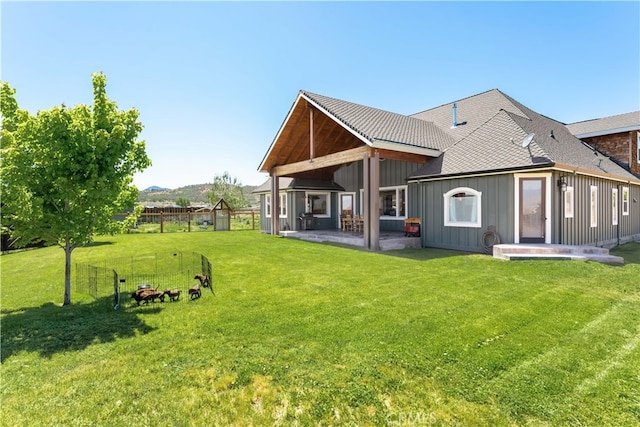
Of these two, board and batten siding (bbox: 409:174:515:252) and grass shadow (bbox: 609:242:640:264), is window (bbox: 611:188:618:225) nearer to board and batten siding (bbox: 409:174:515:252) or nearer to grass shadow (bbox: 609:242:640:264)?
grass shadow (bbox: 609:242:640:264)

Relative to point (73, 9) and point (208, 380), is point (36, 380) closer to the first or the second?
point (208, 380)

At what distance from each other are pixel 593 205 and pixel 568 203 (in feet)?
7.69

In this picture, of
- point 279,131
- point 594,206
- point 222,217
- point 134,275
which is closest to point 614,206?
point 594,206

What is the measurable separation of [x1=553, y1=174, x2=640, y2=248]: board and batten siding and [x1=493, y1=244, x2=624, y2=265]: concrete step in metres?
1.07

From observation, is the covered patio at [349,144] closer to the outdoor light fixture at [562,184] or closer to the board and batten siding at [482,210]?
the board and batten siding at [482,210]

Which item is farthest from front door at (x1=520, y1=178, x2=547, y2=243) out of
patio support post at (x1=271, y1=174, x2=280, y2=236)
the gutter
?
patio support post at (x1=271, y1=174, x2=280, y2=236)

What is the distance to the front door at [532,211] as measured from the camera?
9219 mm

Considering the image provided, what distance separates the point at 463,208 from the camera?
34.2 ft

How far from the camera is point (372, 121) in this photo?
12.3 meters

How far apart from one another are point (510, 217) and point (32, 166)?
1121 cm

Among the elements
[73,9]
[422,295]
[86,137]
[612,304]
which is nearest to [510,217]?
[612,304]

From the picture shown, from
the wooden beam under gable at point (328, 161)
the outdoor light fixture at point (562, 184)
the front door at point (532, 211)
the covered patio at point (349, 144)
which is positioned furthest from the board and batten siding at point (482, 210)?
the wooden beam under gable at point (328, 161)

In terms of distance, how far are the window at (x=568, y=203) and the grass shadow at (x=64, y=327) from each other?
1113 cm

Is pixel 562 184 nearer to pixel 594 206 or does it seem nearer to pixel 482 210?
pixel 482 210
